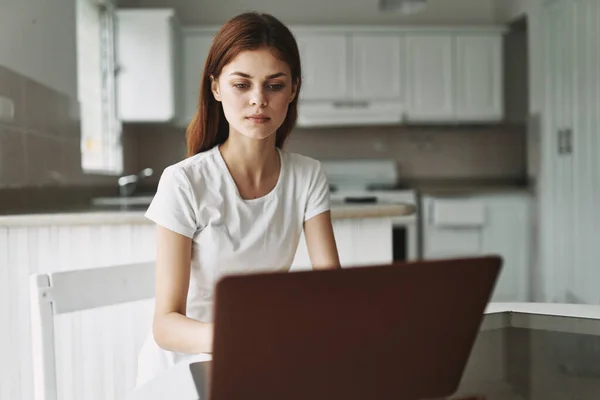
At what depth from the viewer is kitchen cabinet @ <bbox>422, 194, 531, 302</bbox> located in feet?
13.7

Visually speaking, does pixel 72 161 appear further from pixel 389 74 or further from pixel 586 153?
pixel 586 153

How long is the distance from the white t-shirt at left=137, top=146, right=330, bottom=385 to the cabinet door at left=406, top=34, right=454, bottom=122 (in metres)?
3.43

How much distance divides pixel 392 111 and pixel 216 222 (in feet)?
11.5

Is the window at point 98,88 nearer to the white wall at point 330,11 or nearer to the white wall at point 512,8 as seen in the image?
the white wall at point 330,11

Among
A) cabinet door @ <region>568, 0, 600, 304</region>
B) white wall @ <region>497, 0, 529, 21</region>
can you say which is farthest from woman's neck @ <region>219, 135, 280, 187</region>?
white wall @ <region>497, 0, 529, 21</region>

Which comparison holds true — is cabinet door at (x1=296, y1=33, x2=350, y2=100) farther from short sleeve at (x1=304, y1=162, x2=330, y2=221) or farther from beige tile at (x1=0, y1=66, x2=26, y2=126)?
short sleeve at (x1=304, y1=162, x2=330, y2=221)

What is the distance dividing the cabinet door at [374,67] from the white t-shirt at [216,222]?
132 inches

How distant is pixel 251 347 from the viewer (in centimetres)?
50

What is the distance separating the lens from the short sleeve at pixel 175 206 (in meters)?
1.12

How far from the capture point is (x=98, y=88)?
13.1 ft

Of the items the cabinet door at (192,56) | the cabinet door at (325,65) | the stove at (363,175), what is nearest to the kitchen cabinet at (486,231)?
the stove at (363,175)

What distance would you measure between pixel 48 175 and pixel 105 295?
1816 mm

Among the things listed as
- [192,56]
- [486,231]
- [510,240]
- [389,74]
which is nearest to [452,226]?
[486,231]

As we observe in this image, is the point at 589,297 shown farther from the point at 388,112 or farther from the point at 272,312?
the point at 272,312
